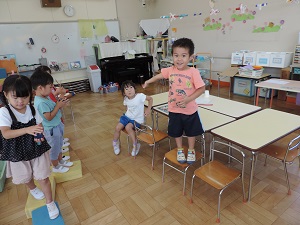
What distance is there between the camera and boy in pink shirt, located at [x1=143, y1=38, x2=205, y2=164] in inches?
70.6

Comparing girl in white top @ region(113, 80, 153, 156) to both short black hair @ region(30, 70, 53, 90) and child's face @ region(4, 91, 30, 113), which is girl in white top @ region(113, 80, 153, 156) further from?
child's face @ region(4, 91, 30, 113)

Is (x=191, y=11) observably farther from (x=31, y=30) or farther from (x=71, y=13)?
(x=31, y=30)

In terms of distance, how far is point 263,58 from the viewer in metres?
4.43

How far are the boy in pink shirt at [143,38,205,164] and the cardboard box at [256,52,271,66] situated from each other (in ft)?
10.6

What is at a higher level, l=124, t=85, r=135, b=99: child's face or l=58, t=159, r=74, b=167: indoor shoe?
l=124, t=85, r=135, b=99: child's face

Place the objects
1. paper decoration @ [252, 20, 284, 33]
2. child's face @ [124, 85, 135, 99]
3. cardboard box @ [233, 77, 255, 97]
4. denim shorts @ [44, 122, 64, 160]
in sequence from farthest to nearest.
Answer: cardboard box @ [233, 77, 255, 97] < paper decoration @ [252, 20, 284, 33] < child's face @ [124, 85, 135, 99] < denim shorts @ [44, 122, 64, 160]

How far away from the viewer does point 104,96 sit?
5598mm

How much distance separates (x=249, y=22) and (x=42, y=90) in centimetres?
449

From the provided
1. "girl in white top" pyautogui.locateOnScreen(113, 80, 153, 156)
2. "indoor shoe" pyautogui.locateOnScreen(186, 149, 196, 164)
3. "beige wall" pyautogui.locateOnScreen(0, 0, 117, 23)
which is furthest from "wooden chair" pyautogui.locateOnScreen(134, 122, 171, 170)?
"beige wall" pyautogui.locateOnScreen(0, 0, 117, 23)

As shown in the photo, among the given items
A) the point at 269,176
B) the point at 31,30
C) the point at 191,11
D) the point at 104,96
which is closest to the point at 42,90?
the point at 269,176

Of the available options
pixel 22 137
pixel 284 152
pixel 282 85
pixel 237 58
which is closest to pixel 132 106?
pixel 22 137

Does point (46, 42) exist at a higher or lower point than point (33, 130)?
higher

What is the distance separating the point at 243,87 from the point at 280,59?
0.89 metres

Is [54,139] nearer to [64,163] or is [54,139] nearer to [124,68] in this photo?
[64,163]
